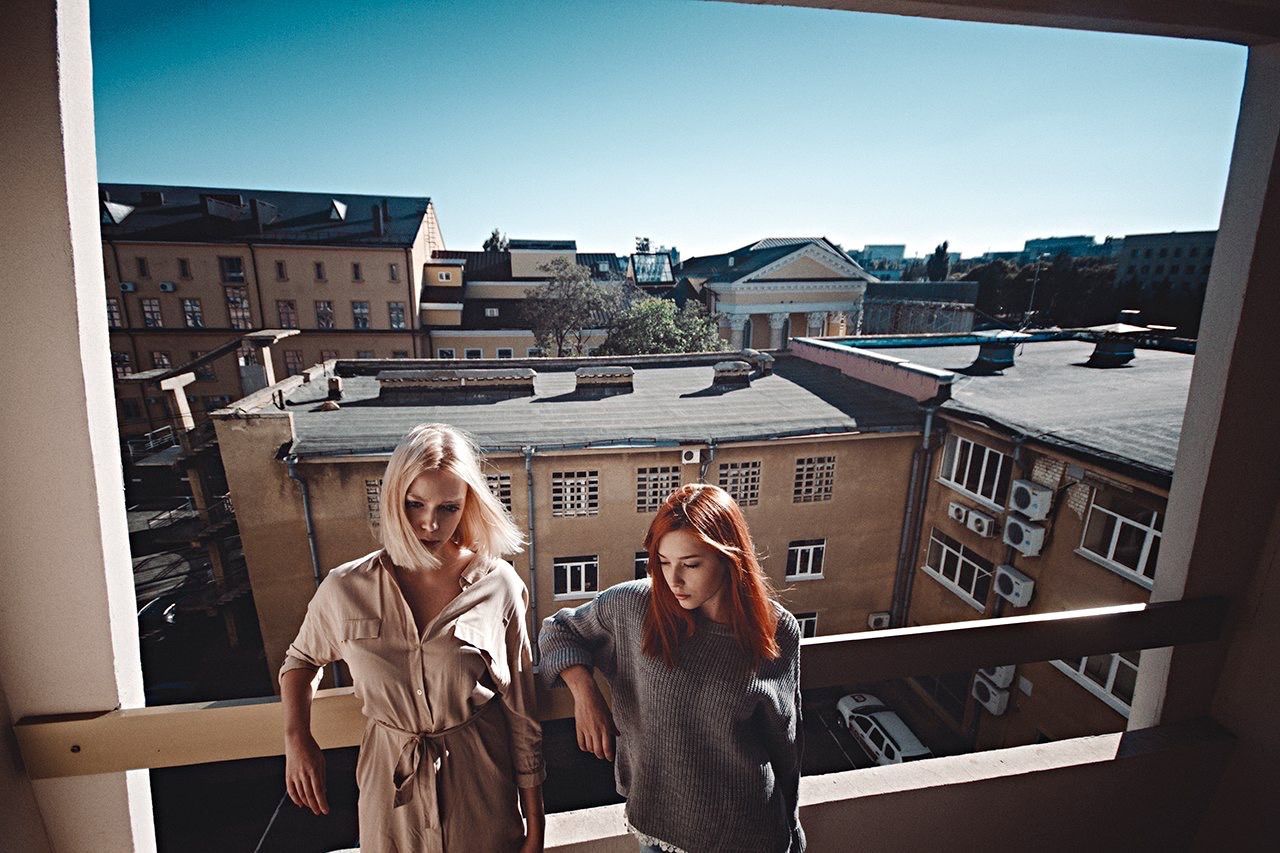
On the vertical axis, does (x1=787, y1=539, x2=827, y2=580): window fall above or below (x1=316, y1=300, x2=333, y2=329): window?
below

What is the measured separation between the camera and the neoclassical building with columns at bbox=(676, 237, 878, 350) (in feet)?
78.3

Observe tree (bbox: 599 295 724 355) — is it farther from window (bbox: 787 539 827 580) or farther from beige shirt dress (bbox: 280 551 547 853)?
beige shirt dress (bbox: 280 551 547 853)

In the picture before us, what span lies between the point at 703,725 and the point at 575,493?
735 centimetres

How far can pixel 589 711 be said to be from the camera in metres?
0.98

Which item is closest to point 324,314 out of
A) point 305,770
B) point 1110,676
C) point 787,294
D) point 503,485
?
point 503,485

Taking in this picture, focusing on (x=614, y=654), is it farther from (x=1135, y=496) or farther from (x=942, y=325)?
(x=942, y=325)

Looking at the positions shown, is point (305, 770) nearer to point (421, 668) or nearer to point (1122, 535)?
point (421, 668)

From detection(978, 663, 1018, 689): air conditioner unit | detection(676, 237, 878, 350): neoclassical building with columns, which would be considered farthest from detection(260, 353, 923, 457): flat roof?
detection(676, 237, 878, 350): neoclassical building with columns

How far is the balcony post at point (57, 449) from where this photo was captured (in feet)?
2.73

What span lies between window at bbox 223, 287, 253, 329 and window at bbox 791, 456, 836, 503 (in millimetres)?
20357

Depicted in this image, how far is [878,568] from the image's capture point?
31.7ft

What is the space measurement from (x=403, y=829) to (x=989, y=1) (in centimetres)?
180

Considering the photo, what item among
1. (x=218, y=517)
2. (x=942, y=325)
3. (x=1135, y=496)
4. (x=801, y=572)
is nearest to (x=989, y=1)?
(x=1135, y=496)

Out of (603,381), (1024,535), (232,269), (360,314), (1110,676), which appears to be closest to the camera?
(1110,676)
